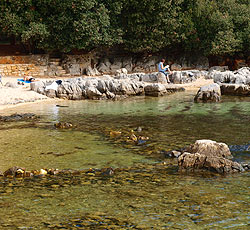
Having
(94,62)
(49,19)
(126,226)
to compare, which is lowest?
(126,226)

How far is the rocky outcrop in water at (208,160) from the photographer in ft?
31.9

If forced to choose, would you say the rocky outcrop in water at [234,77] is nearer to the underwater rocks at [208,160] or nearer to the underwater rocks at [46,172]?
the underwater rocks at [208,160]

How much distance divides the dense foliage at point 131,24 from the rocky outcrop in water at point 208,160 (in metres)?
28.2

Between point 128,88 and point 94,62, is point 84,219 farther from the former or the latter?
point 94,62

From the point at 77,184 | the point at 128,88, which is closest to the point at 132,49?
the point at 128,88

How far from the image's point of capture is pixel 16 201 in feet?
26.5

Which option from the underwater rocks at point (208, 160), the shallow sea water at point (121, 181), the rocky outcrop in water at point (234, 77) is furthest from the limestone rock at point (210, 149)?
the rocky outcrop in water at point (234, 77)

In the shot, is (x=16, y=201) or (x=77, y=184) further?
(x=77, y=184)

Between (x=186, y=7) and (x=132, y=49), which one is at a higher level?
(x=186, y=7)

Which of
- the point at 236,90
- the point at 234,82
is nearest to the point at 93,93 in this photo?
the point at 236,90

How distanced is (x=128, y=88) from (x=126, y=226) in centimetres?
2221

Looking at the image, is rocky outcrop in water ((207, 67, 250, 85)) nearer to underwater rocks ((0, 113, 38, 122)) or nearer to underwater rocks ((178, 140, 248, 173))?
underwater rocks ((0, 113, 38, 122))

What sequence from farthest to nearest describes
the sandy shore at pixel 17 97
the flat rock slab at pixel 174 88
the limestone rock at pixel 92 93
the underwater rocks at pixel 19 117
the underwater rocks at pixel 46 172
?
the flat rock slab at pixel 174 88
the limestone rock at pixel 92 93
the sandy shore at pixel 17 97
the underwater rocks at pixel 19 117
the underwater rocks at pixel 46 172

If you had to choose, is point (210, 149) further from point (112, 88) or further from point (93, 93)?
point (112, 88)
